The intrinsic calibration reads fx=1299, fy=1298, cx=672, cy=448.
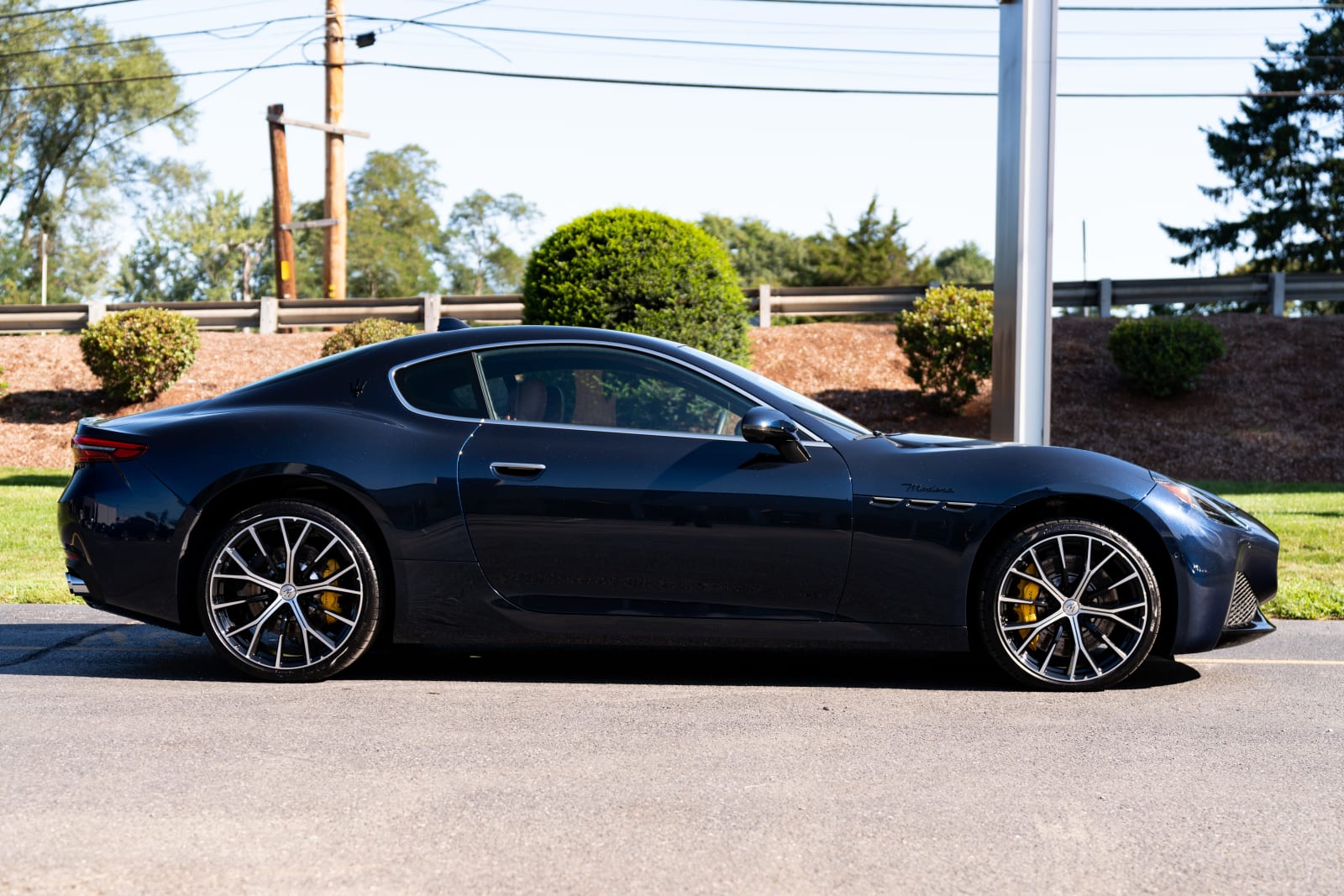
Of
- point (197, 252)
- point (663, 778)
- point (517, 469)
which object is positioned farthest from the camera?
point (197, 252)

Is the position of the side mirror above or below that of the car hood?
above

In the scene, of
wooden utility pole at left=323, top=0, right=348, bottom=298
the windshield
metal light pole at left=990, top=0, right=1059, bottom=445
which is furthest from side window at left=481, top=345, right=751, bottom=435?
wooden utility pole at left=323, top=0, right=348, bottom=298

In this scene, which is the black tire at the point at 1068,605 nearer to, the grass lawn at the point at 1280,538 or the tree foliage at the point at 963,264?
the grass lawn at the point at 1280,538

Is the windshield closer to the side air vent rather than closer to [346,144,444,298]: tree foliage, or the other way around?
the side air vent

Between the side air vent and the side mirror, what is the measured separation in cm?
177

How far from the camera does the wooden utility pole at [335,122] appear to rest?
2336 centimetres

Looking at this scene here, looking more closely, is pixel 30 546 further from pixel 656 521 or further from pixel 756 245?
pixel 756 245

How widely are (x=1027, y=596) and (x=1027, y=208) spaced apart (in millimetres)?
5453

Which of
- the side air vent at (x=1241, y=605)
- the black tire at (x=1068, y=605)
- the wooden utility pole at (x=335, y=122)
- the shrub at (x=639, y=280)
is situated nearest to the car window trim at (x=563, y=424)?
the black tire at (x=1068, y=605)

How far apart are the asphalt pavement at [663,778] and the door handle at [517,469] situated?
0.86m

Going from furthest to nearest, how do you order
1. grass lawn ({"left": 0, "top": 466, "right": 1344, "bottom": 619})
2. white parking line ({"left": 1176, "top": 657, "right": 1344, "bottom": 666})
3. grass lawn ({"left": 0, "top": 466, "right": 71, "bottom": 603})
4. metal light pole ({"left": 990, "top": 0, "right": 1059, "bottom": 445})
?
metal light pole ({"left": 990, "top": 0, "right": 1059, "bottom": 445})
grass lawn ({"left": 0, "top": 466, "right": 71, "bottom": 603})
grass lawn ({"left": 0, "top": 466, "right": 1344, "bottom": 619})
white parking line ({"left": 1176, "top": 657, "right": 1344, "bottom": 666})

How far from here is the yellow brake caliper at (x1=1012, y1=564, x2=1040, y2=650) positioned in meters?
5.02

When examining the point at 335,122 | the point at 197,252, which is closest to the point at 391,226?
the point at 197,252

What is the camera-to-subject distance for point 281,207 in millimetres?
24453
